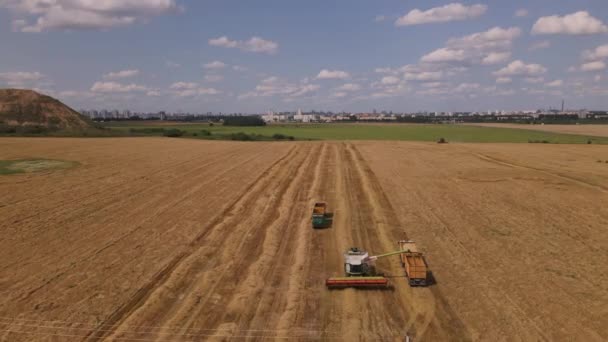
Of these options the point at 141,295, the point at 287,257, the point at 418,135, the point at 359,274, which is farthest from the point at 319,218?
the point at 418,135

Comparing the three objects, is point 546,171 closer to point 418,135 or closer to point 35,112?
point 418,135

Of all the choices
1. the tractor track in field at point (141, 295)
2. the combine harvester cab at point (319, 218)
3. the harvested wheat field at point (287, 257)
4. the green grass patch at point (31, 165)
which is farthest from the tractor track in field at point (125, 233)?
the green grass patch at point (31, 165)

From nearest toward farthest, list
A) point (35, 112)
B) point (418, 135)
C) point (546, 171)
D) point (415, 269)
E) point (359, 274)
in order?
point (415, 269) < point (359, 274) < point (546, 171) < point (35, 112) < point (418, 135)

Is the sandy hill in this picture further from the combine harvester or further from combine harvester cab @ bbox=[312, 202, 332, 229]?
the combine harvester

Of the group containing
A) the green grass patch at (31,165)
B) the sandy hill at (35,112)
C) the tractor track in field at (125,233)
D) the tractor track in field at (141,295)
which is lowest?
the tractor track in field at (141,295)

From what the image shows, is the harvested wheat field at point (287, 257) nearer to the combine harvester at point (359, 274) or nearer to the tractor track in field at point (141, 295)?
the tractor track in field at point (141, 295)

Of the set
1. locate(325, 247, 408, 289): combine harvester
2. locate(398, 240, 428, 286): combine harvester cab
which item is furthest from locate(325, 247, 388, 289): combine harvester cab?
locate(398, 240, 428, 286): combine harvester cab
